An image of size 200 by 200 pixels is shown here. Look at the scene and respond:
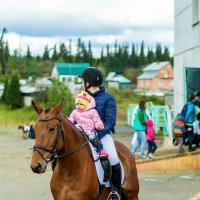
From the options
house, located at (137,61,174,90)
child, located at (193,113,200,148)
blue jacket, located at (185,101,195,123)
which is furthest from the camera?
house, located at (137,61,174,90)

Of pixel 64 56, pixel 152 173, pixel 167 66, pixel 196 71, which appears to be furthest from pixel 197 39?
pixel 64 56

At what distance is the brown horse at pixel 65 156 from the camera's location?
6000 mm

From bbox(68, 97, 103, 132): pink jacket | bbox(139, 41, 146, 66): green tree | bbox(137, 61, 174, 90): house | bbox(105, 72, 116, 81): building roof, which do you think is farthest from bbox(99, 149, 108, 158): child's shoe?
bbox(139, 41, 146, 66): green tree

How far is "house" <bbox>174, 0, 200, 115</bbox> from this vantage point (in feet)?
62.3

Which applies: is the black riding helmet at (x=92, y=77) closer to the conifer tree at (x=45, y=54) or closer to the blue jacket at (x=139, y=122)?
the blue jacket at (x=139, y=122)

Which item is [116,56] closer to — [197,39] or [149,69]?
[149,69]

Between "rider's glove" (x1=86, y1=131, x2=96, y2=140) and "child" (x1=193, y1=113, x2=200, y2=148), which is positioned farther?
"child" (x1=193, y1=113, x2=200, y2=148)

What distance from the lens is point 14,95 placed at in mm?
72875

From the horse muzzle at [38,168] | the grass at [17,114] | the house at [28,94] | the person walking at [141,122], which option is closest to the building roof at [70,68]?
the house at [28,94]

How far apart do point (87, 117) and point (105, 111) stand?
→ 1.14 feet

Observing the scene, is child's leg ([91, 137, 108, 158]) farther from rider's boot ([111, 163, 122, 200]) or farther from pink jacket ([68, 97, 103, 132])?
rider's boot ([111, 163, 122, 200])

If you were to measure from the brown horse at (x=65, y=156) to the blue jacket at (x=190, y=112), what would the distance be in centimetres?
950

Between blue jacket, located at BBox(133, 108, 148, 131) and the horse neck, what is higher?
the horse neck

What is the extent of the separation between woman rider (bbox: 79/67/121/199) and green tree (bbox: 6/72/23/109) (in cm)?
6663
